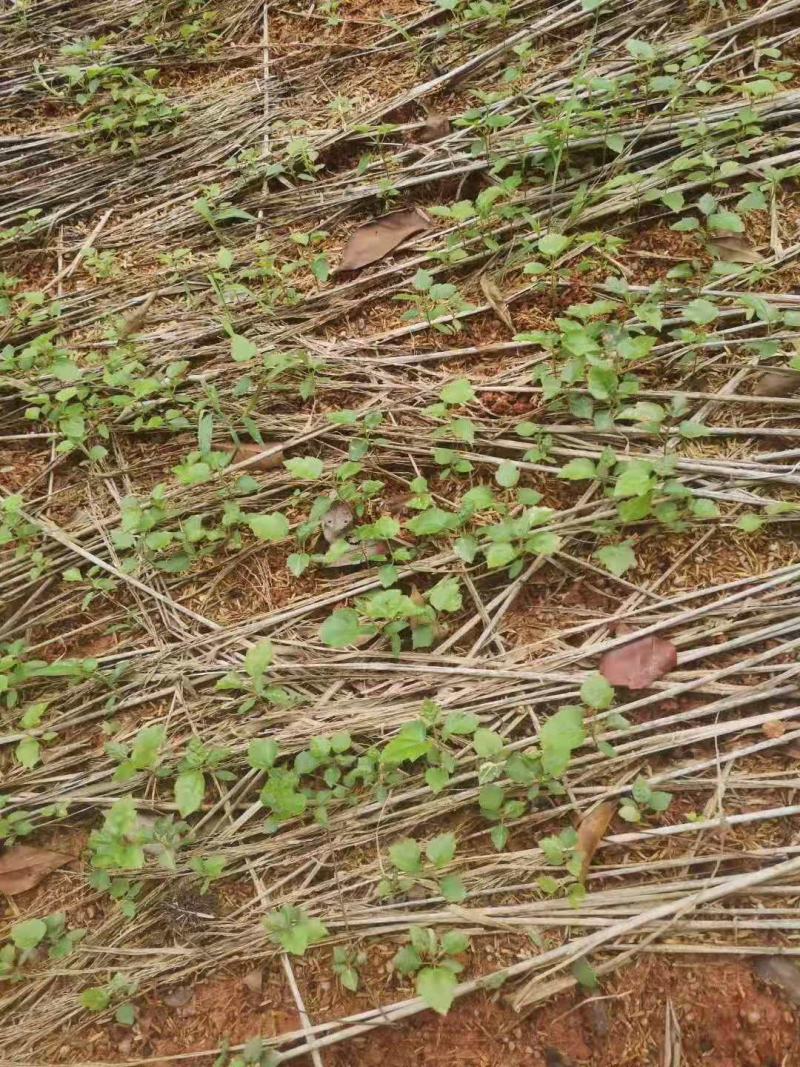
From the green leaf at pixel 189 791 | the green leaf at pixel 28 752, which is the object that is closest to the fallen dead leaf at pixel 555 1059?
the green leaf at pixel 189 791

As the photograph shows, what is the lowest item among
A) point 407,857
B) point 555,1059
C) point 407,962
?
point 555,1059

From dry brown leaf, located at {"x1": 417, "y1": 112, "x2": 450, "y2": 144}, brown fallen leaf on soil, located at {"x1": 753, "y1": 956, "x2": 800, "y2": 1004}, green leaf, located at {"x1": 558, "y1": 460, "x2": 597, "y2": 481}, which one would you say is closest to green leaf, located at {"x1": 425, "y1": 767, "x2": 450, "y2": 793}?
brown fallen leaf on soil, located at {"x1": 753, "y1": 956, "x2": 800, "y2": 1004}

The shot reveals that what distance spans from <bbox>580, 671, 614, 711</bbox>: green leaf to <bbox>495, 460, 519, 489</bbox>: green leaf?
21.6 inches

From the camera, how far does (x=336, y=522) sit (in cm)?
199

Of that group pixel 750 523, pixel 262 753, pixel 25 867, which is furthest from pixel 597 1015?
pixel 25 867

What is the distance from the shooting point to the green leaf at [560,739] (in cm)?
147

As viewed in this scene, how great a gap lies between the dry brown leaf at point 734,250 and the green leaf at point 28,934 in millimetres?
2474

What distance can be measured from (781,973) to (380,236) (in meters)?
2.29

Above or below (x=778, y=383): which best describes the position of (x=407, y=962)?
below

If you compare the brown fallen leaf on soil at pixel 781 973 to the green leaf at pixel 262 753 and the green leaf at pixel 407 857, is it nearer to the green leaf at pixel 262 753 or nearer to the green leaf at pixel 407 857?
the green leaf at pixel 407 857

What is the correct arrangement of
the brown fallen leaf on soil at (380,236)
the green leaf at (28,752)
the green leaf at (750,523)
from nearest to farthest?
the green leaf at (750,523) → the green leaf at (28,752) → the brown fallen leaf on soil at (380,236)

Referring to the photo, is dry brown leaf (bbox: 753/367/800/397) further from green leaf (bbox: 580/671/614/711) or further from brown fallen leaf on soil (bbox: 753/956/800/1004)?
brown fallen leaf on soil (bbox: 753/956/800/1004)

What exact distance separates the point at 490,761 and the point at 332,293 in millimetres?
1596

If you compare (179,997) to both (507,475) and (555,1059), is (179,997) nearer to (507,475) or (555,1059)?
(555,1059)
